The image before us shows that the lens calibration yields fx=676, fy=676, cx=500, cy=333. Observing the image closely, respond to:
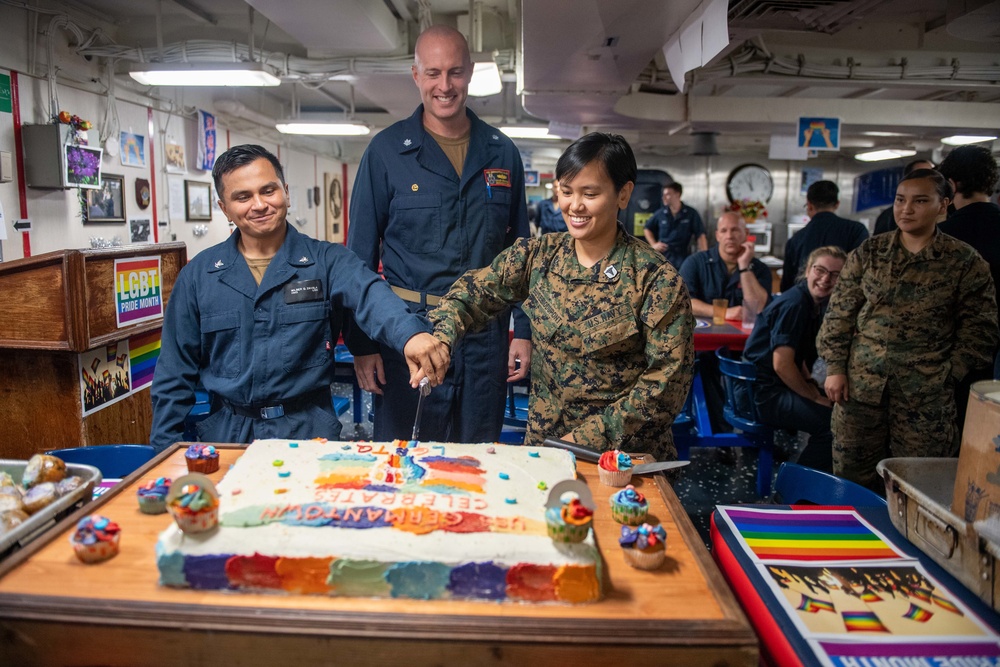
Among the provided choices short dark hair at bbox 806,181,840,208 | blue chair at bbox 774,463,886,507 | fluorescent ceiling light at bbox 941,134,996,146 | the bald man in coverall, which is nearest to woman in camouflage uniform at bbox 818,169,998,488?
blue chair at bbox 774,463,886,507

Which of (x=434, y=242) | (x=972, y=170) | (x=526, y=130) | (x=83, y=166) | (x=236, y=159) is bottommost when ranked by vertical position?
(x=434, y=242)

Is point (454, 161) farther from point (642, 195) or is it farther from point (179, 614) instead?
point (642, 195)

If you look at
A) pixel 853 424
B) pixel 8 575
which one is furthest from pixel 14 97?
pixel 853 424

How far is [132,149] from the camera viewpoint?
20.1 ft

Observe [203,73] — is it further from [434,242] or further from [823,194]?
[823,194]

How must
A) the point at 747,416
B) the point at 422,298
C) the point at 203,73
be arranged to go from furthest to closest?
the point at 203,73
the point at 747,416
the point at 422,298

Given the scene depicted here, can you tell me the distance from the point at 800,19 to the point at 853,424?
267cm

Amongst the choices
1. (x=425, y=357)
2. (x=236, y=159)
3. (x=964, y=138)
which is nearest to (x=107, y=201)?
(x=236, y=159)

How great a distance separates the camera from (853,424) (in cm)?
287

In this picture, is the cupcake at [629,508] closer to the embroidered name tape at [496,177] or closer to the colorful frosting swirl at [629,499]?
the colorful frosting swirl at [629,499]

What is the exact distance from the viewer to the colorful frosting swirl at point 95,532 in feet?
3.92

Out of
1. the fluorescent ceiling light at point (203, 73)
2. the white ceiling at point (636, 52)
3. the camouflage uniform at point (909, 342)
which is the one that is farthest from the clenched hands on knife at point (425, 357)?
the fluorescent ceiling light at point (203, 73)

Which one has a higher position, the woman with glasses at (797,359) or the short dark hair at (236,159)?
the short dark hair at (236,159)

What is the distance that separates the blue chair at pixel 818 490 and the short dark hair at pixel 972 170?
2.06 metres
